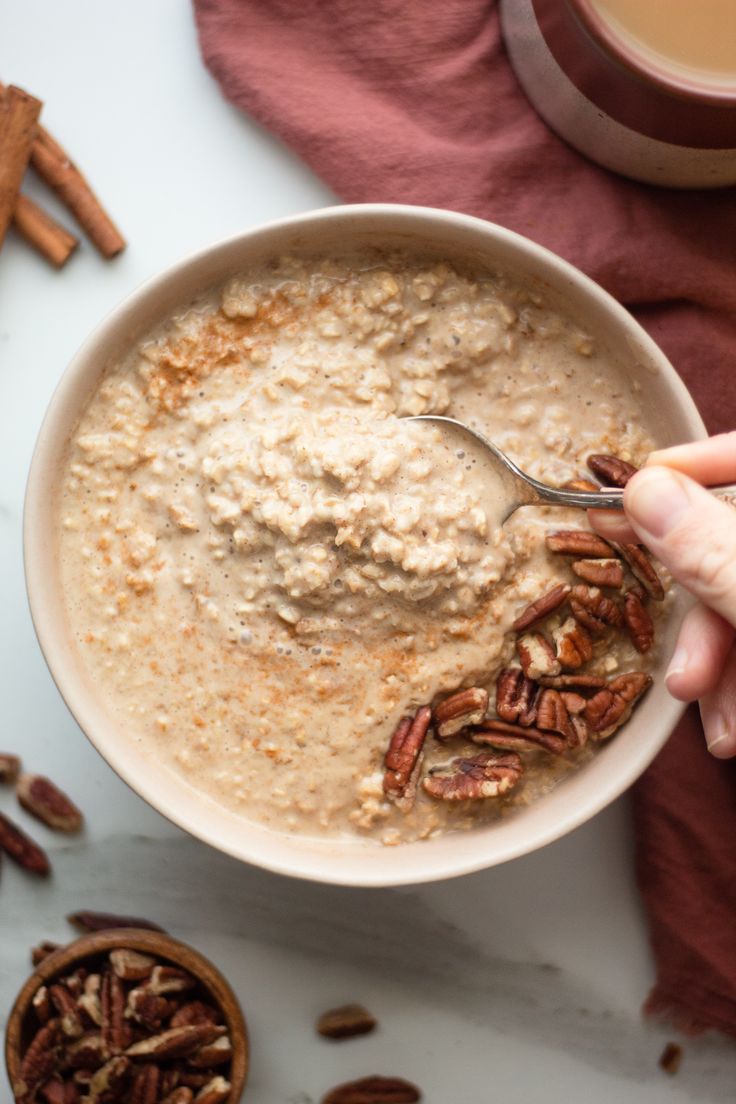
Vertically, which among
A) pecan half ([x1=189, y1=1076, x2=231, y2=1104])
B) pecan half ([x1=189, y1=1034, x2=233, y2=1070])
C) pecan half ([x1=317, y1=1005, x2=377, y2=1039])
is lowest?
pecan half ([x1=317, y1=1005, x2=377, y2=1039])

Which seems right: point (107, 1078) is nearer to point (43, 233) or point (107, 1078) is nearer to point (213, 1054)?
point (213, 1054)

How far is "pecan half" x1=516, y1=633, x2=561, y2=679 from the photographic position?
50.4 inches

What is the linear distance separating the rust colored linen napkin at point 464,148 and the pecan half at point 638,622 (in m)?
0.30

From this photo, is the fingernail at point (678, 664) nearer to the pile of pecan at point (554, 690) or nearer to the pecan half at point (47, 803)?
the pile of pecan at point (554, 690)

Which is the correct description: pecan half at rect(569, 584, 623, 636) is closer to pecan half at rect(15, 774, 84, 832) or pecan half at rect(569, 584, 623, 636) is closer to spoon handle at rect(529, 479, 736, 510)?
spoon handle at rect(529, 479, 736, 510)

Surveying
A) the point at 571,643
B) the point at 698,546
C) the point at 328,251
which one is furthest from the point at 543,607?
the point at 328,251

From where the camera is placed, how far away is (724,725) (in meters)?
1.30

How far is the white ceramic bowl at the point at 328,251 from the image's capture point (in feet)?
4.04

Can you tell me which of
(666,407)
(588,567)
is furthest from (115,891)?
(666,407)

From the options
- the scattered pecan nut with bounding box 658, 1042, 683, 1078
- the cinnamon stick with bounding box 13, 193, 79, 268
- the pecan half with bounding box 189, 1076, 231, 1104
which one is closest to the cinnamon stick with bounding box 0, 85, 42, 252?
the cinnamon stick with bounding box 13, 193, 79, 268

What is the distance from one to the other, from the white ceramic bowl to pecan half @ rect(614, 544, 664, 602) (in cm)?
4

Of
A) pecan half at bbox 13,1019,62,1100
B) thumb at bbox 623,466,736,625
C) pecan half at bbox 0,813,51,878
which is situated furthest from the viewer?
pecan half at bbox 0,813,51,878

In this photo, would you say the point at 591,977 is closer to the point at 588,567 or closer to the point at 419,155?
the point at 588,567

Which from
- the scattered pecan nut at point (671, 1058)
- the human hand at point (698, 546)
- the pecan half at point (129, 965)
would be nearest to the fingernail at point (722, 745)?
the human hand at point (698, 546)
